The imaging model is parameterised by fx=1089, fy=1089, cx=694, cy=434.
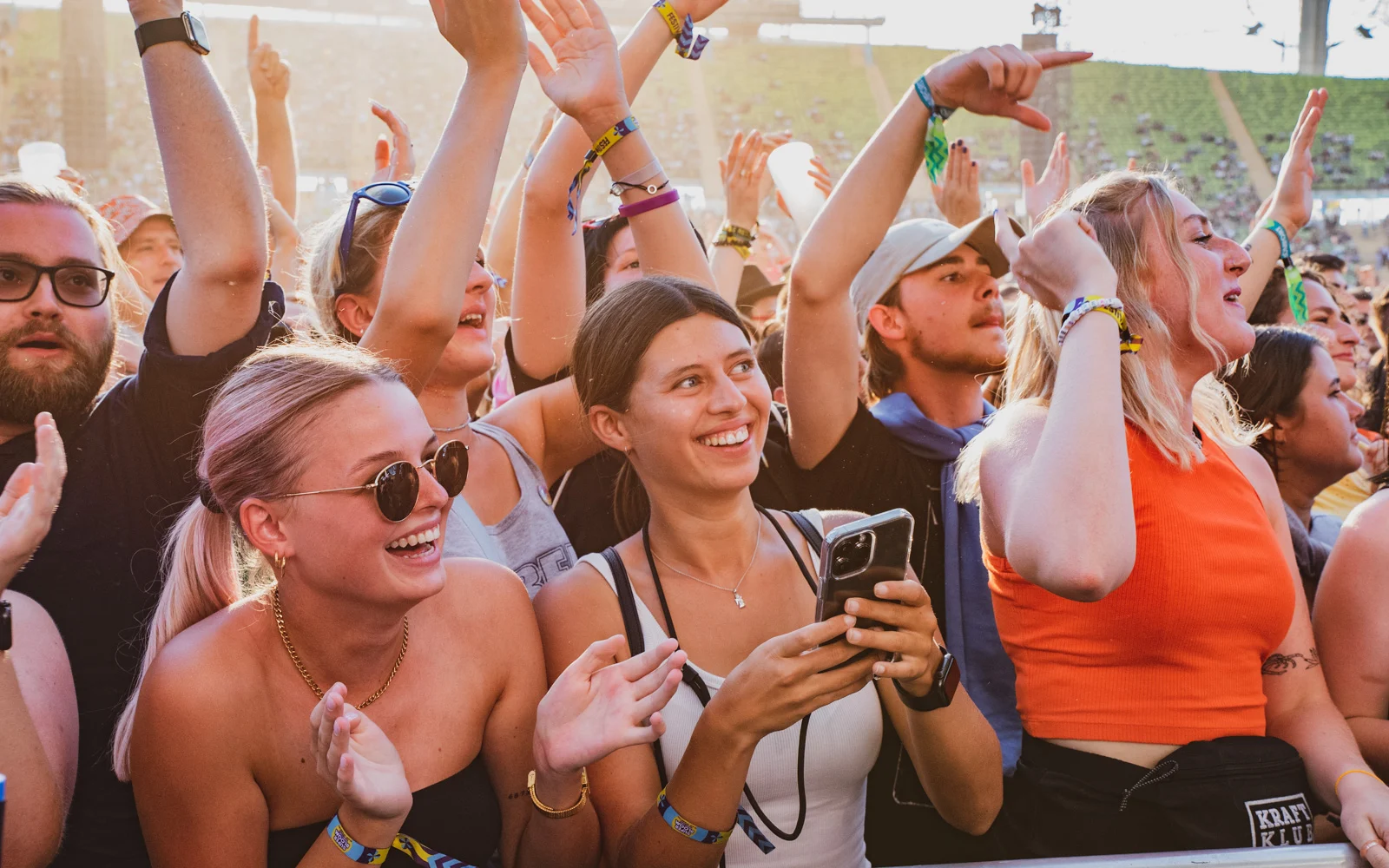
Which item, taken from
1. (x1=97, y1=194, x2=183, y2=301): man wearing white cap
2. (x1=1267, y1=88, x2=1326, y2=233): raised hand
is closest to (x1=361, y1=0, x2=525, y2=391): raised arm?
(x1=1267, y1=88, x2=1326, y2=233): raised hand

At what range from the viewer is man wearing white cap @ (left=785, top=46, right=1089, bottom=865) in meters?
2.10

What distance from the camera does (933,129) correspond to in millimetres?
2174

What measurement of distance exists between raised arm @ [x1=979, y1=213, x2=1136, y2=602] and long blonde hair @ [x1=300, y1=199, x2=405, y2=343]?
4.27ft

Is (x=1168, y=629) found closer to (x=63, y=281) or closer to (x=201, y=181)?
(x=201, y=181)

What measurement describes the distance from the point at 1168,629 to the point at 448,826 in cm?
120

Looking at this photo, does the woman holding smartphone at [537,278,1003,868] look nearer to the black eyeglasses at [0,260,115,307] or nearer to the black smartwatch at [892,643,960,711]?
the black smartwatch at [892,643,960,711]

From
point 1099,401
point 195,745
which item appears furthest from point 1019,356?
point 195,745

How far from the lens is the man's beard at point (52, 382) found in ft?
6.10

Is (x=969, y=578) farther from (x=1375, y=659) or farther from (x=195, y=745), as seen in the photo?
(x=195, y=745)

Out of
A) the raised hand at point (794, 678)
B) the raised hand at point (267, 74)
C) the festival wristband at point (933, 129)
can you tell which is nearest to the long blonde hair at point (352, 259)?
the festival wristband at point (933, 129)

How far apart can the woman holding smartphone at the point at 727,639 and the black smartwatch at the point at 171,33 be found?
0.81 metres

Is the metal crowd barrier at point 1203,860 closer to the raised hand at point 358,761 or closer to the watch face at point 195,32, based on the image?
the raised hand at point 358,761

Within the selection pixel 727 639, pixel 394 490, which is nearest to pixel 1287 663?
pixel 727 639

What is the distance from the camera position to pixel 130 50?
23547 mm
